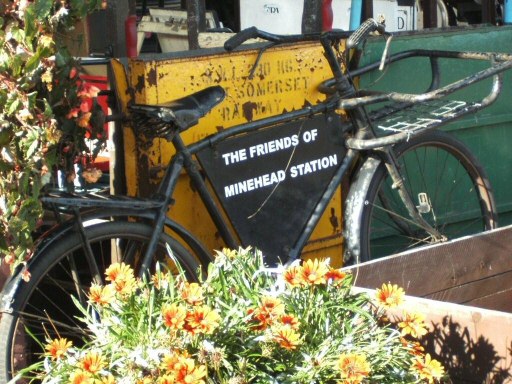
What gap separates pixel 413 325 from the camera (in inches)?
104

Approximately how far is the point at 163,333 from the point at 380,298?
0.57 m

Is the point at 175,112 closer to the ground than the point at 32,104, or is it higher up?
closer to the ground

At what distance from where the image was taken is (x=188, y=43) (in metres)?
6.32

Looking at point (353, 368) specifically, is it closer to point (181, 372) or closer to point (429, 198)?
point (181, 372)

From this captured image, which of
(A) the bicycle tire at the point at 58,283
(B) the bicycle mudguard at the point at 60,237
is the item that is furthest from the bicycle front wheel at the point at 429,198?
(A) the bicycle tire at the point at 58,283

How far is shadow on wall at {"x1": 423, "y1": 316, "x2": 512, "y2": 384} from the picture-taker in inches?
110

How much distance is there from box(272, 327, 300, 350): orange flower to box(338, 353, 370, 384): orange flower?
112 mm

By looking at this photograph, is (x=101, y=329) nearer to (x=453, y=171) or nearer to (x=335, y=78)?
(x=335, y=78)

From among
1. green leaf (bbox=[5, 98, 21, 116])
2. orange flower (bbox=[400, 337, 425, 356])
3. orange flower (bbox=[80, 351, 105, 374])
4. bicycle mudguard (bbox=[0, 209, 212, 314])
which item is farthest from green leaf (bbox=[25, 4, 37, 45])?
orange flower (bbox=[400, 337, 425, 356])

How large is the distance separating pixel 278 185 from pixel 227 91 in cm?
45

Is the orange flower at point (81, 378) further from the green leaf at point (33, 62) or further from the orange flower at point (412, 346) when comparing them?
the green leaf at point (33, 62)

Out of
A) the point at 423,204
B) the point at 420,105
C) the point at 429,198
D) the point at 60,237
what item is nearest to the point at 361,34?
the point at 420,105

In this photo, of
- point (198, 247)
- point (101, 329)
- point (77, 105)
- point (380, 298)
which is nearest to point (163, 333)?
point (101, 329)

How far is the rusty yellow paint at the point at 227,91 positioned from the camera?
4062 millimetres
